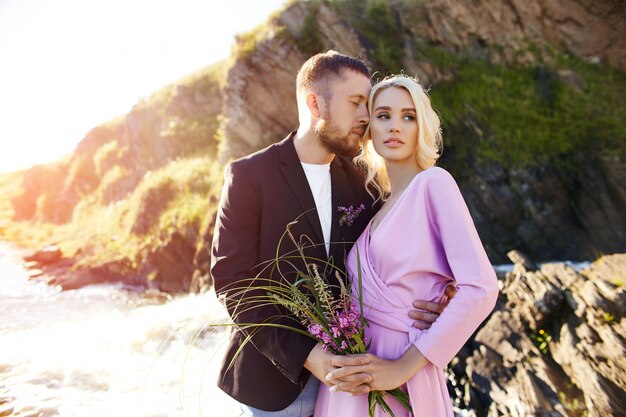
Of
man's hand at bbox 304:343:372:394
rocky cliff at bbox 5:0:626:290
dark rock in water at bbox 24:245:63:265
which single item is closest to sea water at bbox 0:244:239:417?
man's hand at bbox 304:343:372:394

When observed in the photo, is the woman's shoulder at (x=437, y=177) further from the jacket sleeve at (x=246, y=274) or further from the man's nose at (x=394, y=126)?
the jacket sleeve at (x=246, y=274)

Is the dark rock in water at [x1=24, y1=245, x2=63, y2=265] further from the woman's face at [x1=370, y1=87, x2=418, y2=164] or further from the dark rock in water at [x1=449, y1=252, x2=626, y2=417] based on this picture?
the woman's face at [x1=370, y1=87, x2=418, y2=164]

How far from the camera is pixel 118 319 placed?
36.1 feet

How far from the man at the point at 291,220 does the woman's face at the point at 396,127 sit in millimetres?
220

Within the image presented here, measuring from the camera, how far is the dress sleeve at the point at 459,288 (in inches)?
79.7

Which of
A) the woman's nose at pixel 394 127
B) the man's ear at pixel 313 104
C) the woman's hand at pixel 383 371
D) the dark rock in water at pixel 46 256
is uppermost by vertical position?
the man's ear at pixel 313 104

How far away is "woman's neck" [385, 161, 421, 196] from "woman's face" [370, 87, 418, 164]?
26 mm

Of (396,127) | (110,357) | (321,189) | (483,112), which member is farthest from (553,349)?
(483,112)

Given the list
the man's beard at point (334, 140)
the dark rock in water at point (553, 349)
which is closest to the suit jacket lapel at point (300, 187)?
the man's beard at point (334, 140)

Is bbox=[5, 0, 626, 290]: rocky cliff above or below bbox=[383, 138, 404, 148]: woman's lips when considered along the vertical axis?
below

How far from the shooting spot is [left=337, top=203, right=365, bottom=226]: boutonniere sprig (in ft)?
9.12

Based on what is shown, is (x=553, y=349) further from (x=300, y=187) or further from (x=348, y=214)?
(x=300, y=187)

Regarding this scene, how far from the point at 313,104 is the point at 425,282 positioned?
56.1 inches

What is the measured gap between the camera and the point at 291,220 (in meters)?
2.72
